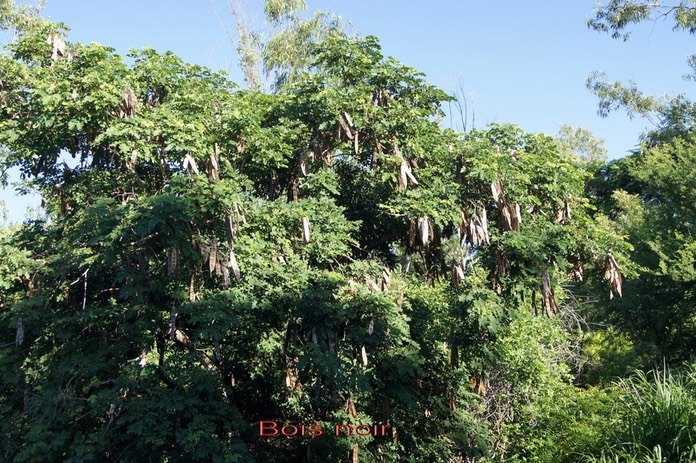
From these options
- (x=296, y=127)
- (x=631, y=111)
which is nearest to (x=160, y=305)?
(x=296, y=127)

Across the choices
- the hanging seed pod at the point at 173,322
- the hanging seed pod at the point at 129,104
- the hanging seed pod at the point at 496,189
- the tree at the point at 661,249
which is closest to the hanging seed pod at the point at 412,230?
the hanging seed pod at the point at 496,189

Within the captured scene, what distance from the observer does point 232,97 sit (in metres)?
9.66

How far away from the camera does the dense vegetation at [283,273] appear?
803 cm

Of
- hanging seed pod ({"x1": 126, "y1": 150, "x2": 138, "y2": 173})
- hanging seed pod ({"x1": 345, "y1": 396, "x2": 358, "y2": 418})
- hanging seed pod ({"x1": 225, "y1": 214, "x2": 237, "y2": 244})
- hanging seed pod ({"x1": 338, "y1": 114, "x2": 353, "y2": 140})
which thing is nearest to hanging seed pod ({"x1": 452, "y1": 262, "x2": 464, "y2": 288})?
hanging seed pod ({"x1": 345, "y1": 396, "x2": 358, "y2": 418})

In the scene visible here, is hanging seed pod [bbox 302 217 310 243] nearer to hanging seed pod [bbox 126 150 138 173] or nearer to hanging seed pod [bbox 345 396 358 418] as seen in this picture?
hanging seed pod [bbox 126 150 138 173]

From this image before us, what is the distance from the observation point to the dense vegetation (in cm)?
803

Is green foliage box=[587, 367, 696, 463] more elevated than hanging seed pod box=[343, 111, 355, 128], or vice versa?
hanging seed pod box=[343, 111, 355, 128]

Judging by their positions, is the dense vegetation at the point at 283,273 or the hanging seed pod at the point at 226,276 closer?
the hanging seed pod at the point at 226,276

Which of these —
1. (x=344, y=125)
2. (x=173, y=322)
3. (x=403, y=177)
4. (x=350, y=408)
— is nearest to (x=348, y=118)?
(x=344, y=125)

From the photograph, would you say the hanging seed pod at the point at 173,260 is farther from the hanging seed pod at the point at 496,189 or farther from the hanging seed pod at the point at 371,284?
the hanging seed pod at the point at 496,189

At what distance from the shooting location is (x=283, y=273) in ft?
26.5

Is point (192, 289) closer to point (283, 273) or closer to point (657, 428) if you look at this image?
point (283, 273)

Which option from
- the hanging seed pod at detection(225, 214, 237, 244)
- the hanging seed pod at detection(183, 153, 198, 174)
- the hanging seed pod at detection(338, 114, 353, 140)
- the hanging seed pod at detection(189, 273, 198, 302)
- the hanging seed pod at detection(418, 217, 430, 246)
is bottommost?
the hanging seed pod at detection(189, 273, 198, 302)

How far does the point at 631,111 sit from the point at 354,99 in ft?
73.6
